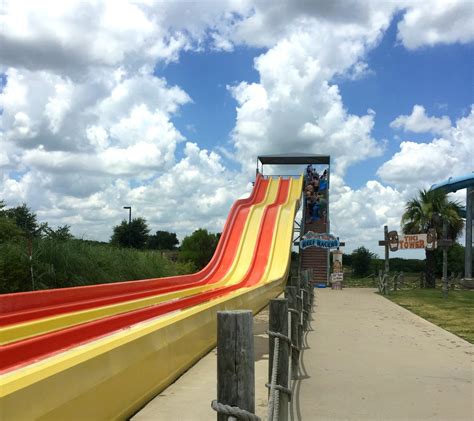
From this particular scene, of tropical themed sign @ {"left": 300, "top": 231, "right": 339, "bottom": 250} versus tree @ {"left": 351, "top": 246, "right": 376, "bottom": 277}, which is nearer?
tropical themed sign @ {"left": 300, "top": 231, "right": 339, "bottom": 250}

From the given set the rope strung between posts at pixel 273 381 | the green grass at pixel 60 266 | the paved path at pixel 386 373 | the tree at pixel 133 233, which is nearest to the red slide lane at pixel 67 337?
the rope strung between posts at pixel 273 381

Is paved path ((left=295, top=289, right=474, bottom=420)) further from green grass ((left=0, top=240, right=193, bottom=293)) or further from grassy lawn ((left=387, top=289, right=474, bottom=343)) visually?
green grass ((left=0, top=240, right=193, bottom=293))

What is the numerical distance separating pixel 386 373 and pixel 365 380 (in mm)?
568

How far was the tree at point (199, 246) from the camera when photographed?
135 ft

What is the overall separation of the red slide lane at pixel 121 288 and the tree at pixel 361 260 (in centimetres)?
1690

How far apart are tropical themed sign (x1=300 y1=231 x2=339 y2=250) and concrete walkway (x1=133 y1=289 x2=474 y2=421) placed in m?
17.5

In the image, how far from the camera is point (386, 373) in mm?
7141

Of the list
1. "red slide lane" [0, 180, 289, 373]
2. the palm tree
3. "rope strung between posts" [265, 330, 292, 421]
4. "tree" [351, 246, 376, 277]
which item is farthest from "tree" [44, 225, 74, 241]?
"tree" [351, 246, 376, 277]

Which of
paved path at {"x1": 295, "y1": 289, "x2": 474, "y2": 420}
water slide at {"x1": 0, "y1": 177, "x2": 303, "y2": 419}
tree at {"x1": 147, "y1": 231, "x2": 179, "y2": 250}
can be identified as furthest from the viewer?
tree at {"x1": 147, "y1": 231, "x2": 179, "y2": 250}

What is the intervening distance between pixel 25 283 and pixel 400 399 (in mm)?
8826

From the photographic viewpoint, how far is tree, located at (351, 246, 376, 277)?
40.8m

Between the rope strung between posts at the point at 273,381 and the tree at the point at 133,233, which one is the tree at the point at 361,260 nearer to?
the tree at the point at 133,233

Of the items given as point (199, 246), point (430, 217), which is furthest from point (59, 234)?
point (199, 246)

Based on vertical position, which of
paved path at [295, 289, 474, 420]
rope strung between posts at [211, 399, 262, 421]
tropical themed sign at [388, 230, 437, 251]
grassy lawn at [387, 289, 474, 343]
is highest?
tropical themed sign at [388, 230, 437, 251]
